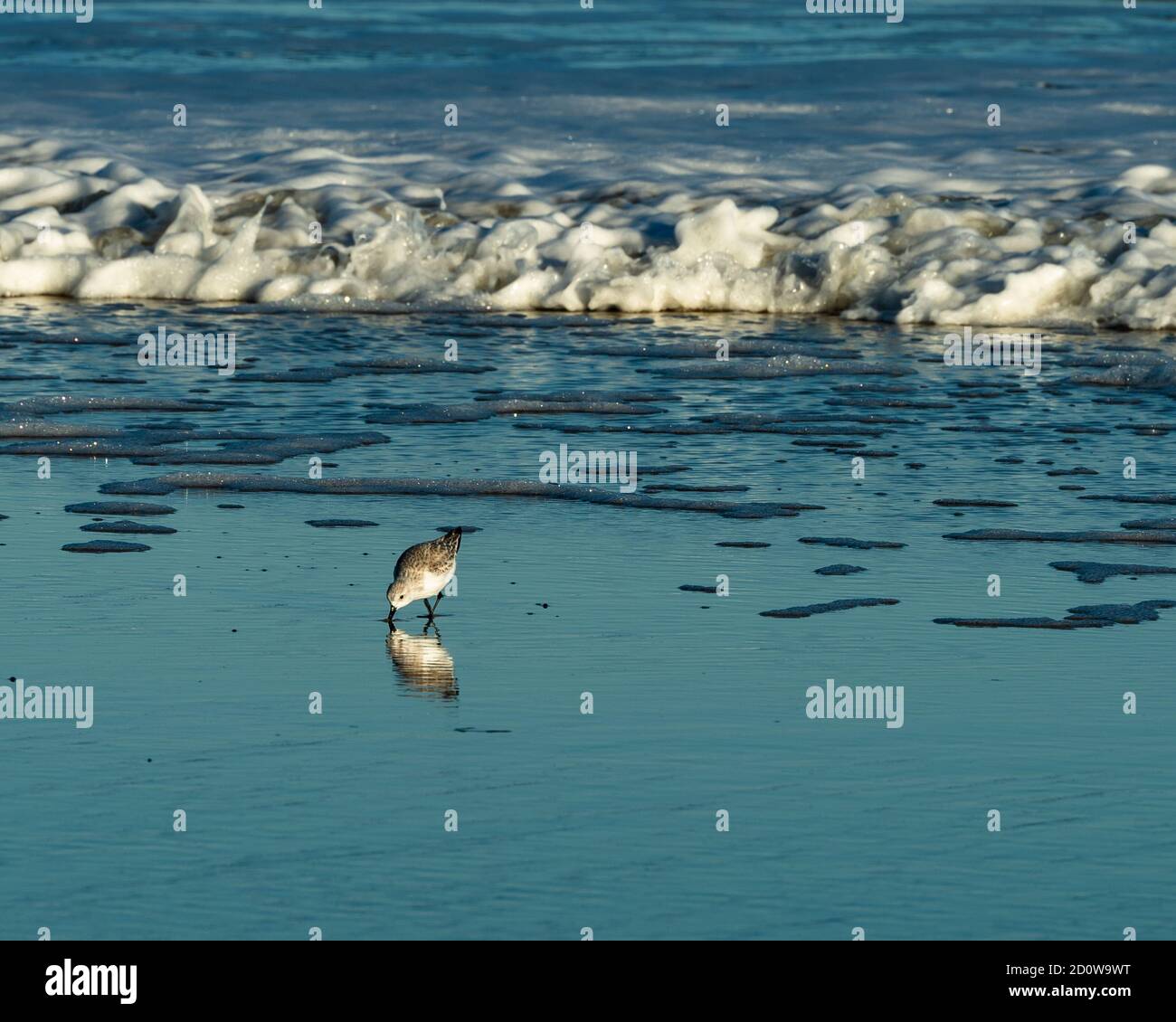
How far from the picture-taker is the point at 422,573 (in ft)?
24.8

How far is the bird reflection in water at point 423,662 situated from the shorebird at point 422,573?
0.39 feet

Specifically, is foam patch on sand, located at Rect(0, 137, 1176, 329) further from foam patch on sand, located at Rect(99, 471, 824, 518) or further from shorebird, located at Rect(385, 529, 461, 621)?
shorebird, located at Rect(385, 529, 461, 621)

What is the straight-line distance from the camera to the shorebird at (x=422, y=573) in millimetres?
7547

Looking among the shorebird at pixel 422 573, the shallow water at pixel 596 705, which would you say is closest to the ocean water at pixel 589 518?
the shallow water at pixel 596 705

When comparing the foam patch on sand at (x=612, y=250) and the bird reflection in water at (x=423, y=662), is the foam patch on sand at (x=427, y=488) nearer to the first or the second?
the bird reflection in water at (x=423, y=662)

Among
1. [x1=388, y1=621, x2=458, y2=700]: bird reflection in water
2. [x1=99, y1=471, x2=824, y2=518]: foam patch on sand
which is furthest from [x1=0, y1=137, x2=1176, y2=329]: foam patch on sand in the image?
[x1=388, y1=621, x2=458, y2=700]: bird reflection in water

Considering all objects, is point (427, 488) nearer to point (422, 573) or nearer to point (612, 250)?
point (422, 573)

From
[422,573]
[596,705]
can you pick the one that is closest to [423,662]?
[422,573]

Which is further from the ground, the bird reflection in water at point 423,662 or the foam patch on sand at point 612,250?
the foam patch on sand at point 612,250

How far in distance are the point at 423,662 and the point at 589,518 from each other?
2.18 m

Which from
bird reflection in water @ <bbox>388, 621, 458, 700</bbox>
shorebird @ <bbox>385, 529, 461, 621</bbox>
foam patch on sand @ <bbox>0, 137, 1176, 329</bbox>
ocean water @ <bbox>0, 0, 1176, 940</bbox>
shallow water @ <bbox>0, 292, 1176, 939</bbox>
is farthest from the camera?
foam patch on sand @ <bbox>0, 137, 1176, 329</bbox>

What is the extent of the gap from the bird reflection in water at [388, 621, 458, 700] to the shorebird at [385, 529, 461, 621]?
118mm

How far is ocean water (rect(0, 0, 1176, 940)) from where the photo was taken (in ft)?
17.4

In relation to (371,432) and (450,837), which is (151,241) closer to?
(371,432)
